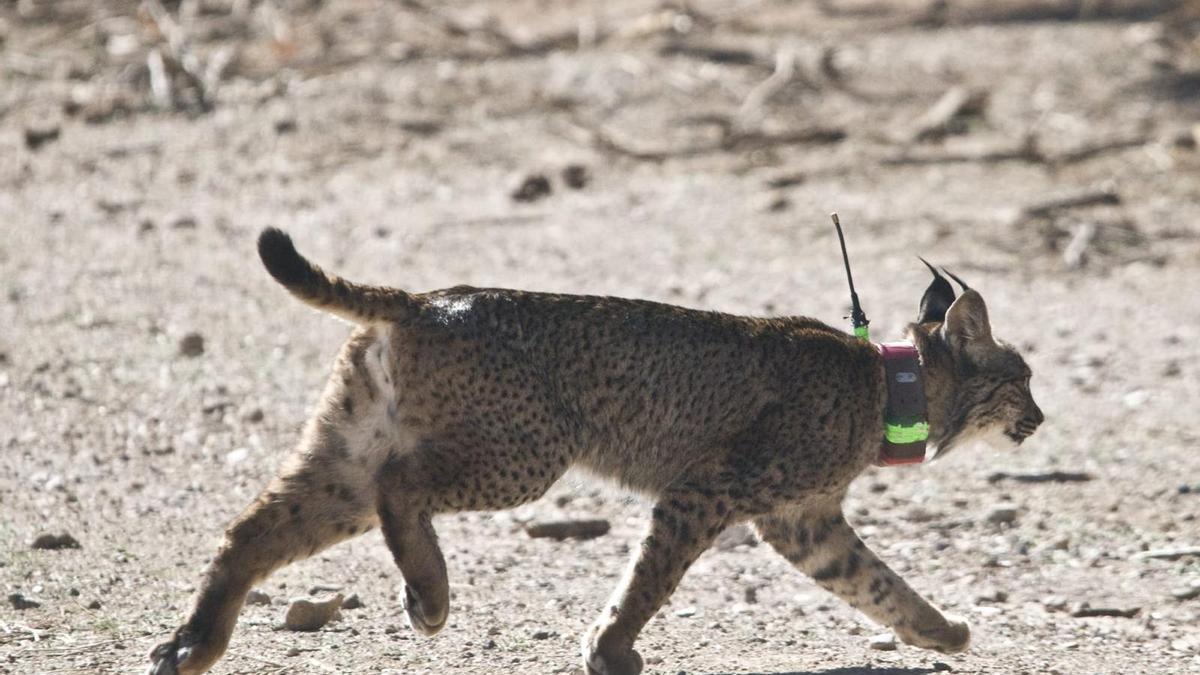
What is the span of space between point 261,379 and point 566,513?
2211 mm

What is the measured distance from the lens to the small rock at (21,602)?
651cm

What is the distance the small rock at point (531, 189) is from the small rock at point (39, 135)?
150 inches

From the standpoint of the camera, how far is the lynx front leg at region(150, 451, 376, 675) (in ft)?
18.5

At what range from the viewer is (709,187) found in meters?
13.6

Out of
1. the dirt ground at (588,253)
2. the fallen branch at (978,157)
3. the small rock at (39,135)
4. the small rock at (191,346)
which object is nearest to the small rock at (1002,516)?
the dirt ground at (588,253)

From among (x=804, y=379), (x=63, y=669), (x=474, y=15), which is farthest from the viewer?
(x=474, y=15)

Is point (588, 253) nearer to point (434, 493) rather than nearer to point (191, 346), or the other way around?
point (191, 346)

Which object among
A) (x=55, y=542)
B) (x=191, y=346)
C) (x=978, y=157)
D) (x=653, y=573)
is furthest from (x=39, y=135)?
(x=653, y=573)

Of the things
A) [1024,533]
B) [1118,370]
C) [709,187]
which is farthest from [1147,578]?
[709,187]

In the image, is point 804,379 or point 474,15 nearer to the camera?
point 804,379

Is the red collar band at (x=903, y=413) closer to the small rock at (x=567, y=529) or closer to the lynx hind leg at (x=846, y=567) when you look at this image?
the lynx hind leg at (x=846, y=567)

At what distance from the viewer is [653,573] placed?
6.03 meters

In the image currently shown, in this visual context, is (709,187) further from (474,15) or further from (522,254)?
(474,15)

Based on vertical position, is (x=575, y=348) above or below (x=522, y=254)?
above
